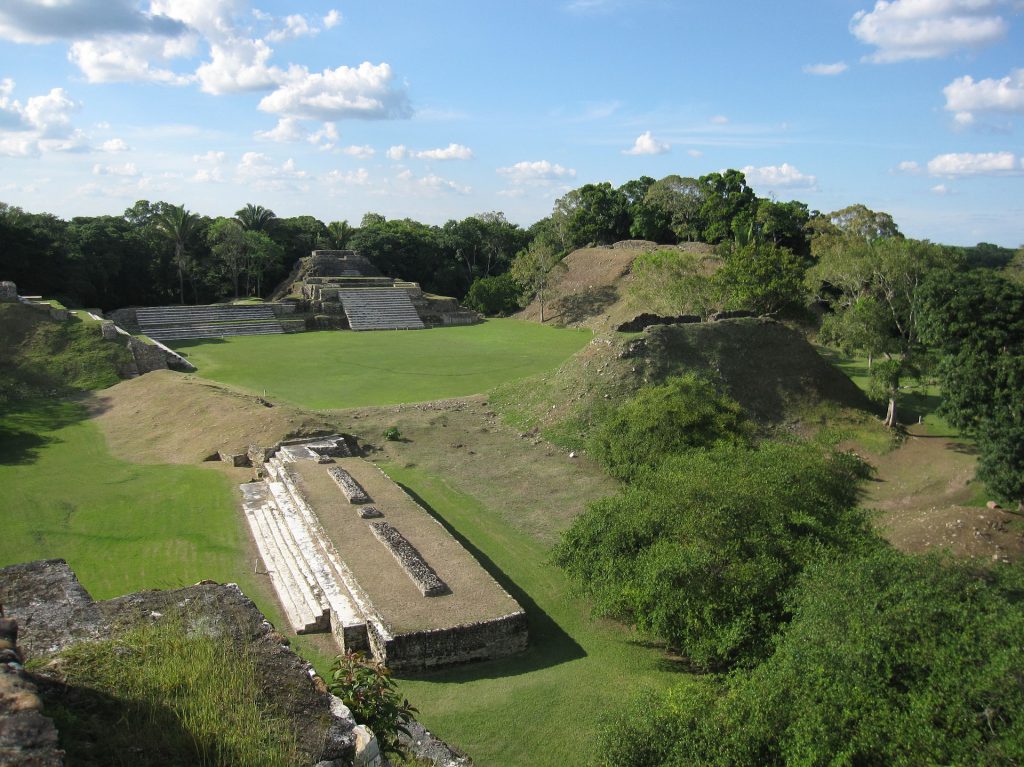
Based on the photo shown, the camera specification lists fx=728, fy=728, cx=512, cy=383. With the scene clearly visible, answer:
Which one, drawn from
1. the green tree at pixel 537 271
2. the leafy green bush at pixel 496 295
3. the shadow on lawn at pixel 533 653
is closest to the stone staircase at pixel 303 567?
the shadow on lawn at pixel 533 653

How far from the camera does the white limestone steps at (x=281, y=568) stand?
9758 millimetres

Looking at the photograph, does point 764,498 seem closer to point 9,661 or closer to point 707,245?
point 9,661

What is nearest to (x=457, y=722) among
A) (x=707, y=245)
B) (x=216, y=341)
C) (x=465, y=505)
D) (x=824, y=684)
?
(x=824, y=684)

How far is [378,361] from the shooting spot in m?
29.0

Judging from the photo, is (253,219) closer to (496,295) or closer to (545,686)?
(496,295)

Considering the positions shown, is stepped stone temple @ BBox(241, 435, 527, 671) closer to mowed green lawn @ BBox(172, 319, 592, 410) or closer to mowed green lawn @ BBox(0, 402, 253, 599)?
mowed green lawn @ BBox(0, 402, 253, 599)

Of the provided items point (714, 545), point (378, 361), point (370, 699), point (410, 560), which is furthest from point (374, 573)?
point (378, 361)

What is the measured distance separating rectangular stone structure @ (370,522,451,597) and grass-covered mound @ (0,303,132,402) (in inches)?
602

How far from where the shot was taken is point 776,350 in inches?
834

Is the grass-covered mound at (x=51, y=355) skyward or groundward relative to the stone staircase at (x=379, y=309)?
groundward

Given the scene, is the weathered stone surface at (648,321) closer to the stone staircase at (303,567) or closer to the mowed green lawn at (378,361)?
the mowed green lawn at (378,361)

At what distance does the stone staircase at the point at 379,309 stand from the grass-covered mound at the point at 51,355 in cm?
1529

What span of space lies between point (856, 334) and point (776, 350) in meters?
2.53

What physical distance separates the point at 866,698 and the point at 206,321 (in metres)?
36.9
